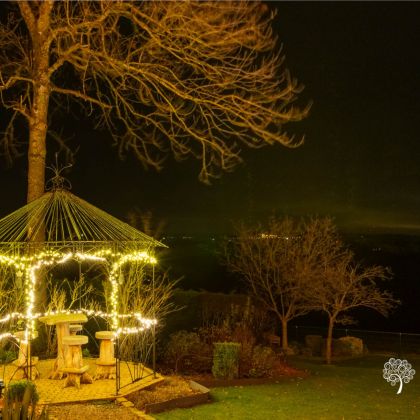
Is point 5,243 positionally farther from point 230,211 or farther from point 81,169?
point 230,211

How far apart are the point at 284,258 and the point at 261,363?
7623 millimetres

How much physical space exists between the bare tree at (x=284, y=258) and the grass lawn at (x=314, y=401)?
5.97 metres

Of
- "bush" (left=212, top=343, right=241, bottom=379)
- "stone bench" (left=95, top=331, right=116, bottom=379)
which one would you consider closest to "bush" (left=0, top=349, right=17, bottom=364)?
"stone bench" (left=95, top=331, right=116, bottom=379)

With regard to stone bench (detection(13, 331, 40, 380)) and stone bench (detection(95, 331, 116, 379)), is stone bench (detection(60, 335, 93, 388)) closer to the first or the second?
stone bench (detection(95, 331, 116, 379))

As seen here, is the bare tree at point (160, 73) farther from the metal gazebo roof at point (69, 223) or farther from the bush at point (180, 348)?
the bush at point (180, 348)

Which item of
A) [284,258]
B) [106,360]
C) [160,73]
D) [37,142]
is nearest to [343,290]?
[284,258]

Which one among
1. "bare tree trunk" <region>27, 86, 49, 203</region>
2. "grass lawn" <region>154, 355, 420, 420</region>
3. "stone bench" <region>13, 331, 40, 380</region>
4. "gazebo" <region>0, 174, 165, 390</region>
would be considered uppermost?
"bare tree trunk" <region>27, 86, 49, 203</region>

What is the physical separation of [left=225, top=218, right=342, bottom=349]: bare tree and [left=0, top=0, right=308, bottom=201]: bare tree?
7203 mm

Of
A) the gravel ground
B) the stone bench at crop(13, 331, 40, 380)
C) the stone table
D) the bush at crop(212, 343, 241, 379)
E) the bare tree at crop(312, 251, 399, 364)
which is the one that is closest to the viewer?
the gravel ground

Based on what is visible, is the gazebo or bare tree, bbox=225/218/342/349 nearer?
the gazebo

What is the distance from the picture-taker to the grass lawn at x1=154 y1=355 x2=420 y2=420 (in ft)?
26.7

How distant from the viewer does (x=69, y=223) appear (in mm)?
9680

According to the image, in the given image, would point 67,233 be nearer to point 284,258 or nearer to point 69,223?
point 69,223

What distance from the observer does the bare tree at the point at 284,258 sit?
18203 mm
